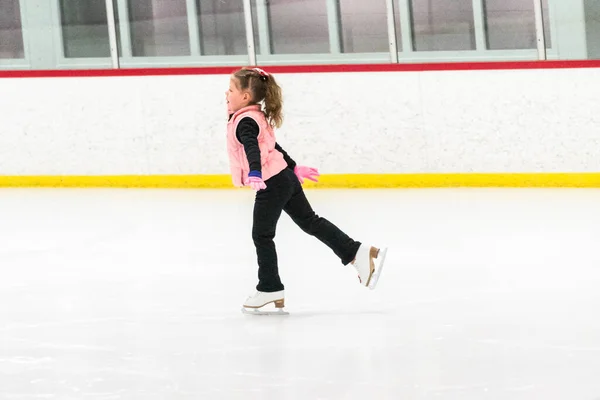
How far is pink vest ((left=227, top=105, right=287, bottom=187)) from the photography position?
3881mm

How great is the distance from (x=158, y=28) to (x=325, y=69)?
6.22 ft

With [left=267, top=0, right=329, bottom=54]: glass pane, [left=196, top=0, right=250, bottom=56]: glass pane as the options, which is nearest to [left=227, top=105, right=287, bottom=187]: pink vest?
[left=196, top=0, right=250, bottom=56]: glass pane

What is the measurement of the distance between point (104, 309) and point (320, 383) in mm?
1317

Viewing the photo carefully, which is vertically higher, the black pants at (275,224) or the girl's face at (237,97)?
the girl's face at (237,97)

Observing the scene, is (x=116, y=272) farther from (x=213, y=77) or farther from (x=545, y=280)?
(x=213, y=77)

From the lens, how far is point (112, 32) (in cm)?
812

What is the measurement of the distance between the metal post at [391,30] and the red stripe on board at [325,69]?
24cm

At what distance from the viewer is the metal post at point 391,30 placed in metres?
7.39

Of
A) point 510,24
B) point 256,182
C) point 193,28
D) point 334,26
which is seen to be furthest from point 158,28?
point 256,182

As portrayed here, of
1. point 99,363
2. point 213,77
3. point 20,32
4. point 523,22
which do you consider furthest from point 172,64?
point 99,363

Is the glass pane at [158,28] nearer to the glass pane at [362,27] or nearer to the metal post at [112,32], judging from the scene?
the metal post at [112,32]

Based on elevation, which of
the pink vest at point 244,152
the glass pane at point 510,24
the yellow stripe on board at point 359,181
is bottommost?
the yellow stripe on board at point 359,181

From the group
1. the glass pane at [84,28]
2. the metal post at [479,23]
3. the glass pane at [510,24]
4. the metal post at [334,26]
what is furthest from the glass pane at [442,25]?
the glass pane at [84,28]

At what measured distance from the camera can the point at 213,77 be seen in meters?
7.62
